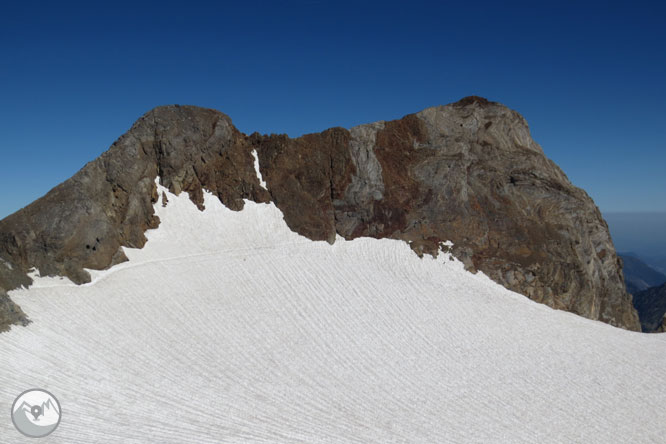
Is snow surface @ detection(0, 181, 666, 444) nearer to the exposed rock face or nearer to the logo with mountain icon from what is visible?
the logo with mountain icon

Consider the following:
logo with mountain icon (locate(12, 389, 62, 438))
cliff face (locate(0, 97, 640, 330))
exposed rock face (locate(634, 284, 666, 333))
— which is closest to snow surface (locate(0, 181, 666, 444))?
logo with mountain icon (locate(12, 389, 62, 438))

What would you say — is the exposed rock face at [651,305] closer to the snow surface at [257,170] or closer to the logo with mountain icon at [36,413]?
the snow surface at [257,170]

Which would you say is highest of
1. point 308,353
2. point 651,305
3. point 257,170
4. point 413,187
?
point 651,305

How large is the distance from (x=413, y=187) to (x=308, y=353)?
55.7 feet

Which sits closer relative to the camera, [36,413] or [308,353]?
[36,413]

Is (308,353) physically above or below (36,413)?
above

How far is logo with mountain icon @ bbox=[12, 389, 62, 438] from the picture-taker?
12516mm

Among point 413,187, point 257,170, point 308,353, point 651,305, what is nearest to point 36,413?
point 308,353

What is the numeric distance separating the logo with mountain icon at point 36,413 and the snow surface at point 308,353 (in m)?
0.30

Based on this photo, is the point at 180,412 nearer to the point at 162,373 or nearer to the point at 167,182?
the point at 162,373

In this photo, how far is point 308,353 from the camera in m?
19.1

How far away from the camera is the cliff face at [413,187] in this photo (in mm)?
29109

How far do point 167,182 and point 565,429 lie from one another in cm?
2440

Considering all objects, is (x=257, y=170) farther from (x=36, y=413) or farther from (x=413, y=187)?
(x=36, y=413)
